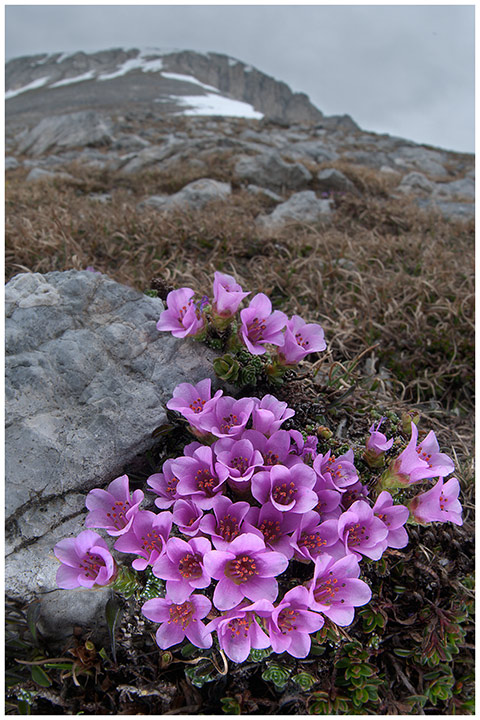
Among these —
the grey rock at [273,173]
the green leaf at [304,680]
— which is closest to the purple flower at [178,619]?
the green leaf at [304,680]

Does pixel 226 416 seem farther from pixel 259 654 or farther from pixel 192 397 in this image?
pixel 259 654

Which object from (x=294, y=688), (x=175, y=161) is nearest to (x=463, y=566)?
(x=294, y=688)

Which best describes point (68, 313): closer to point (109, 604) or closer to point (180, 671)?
point (109, 604)

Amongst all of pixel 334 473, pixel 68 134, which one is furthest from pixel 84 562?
pixel 68 134

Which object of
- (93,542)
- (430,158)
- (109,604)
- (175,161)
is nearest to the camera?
(93,542)

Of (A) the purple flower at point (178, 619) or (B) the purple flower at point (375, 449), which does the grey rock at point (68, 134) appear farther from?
(A) the purple flower at point (178, 619)

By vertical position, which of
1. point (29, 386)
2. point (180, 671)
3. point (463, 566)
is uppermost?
point (29, 386)
